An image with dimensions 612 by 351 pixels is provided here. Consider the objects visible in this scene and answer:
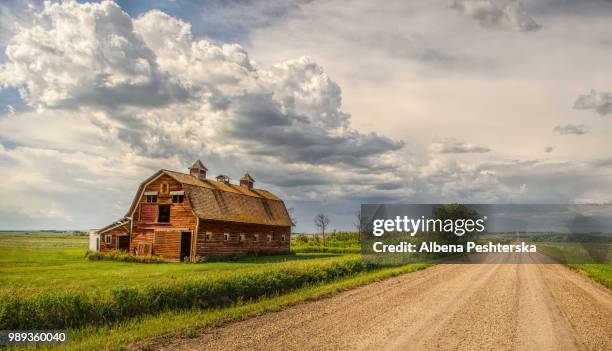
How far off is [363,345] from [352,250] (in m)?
57.7

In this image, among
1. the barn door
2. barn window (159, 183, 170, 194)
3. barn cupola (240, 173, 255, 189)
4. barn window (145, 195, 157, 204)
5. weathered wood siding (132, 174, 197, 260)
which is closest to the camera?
weathered wood siding (132, 174, 197, 260)

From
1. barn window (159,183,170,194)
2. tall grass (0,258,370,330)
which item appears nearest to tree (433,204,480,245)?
barn window (159,183,170,194)

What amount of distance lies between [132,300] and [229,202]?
3434 centimetres

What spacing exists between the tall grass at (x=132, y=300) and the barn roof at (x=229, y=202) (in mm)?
22957

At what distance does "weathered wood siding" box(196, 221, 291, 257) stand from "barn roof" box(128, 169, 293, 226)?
715 mm

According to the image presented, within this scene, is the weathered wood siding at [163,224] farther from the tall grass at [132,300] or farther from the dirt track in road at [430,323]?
the dirt track in road at [430,323]

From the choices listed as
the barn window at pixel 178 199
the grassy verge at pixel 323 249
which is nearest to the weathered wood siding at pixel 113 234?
the barn window at pixel 178 199

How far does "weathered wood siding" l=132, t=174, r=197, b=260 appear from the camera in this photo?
4297cm

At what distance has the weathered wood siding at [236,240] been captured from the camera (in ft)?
141

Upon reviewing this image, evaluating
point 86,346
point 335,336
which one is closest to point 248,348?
point 335,336

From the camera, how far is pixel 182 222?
1700 inches

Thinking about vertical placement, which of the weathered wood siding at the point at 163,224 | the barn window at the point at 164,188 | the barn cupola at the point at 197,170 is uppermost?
the barn cupola at the point at 197,170

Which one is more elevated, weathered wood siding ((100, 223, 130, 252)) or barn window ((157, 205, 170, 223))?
barn window ((157, 205, 170, 223))

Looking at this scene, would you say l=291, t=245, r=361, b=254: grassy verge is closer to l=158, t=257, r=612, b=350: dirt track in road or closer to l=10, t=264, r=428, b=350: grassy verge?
l=158, t=257, r=612, b=350: dirt track in road
